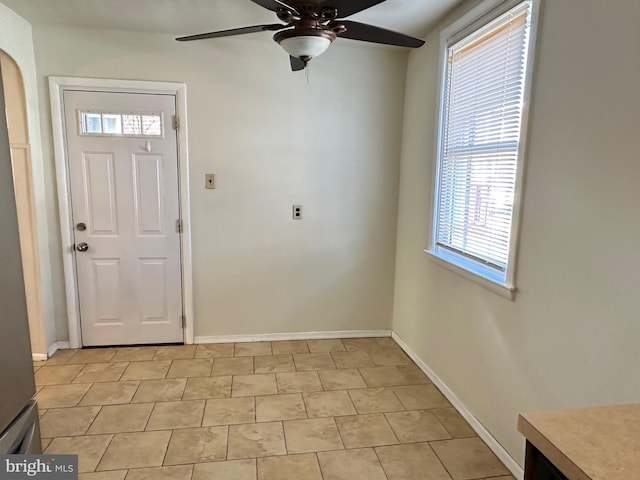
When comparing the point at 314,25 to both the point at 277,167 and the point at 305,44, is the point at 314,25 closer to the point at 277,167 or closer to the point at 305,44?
the point at 305,44

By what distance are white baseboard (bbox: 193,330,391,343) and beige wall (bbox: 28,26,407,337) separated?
0.05 m

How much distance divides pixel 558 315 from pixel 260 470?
5.31 feet

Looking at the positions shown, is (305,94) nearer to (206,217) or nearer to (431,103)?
(431,103)

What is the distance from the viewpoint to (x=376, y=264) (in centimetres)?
376

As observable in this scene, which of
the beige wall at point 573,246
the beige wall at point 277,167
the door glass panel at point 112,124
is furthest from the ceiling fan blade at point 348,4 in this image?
the door glass panel at point 112,124

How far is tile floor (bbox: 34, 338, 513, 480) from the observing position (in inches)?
82.5

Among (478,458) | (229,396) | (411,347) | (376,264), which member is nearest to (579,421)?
(478,458)

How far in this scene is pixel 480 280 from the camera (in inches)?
92.2

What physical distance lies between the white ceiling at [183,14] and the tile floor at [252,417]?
2544 mm

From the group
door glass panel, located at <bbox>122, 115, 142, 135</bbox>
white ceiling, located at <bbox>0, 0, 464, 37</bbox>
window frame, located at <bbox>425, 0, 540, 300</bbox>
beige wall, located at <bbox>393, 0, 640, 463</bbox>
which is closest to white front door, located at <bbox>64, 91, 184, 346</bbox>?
door glass panel, located at <bbox>122, 115, 142, 135</bbox>

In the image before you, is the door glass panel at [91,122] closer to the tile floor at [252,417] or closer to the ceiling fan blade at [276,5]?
the tile floor at [252,417]

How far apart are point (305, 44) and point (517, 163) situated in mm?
1179

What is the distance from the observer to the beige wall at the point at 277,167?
3.20 m

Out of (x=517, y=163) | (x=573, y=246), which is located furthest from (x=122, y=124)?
(x=573, y=246)
